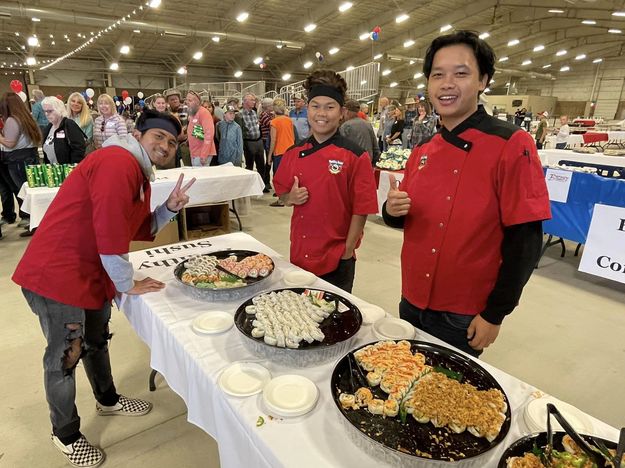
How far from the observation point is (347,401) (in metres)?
0.89

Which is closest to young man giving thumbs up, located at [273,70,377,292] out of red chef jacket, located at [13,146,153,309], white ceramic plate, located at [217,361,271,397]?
red chef jacket, located at [13,146,153,309]

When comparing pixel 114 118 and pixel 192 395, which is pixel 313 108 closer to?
pixel 192 395

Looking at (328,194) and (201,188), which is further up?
(328,194)

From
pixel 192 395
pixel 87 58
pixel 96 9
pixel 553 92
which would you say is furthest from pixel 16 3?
pixel 553 92

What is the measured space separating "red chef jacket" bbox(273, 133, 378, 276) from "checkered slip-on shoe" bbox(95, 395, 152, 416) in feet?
3.77

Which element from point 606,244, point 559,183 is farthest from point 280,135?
point 606,244

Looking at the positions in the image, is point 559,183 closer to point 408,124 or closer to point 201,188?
point 201,188

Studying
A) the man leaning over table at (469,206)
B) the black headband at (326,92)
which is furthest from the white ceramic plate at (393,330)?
the black headband at (326,92)

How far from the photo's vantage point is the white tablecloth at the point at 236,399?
828 mm

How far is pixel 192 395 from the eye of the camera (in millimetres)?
1163

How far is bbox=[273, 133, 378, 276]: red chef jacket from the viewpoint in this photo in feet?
5.68

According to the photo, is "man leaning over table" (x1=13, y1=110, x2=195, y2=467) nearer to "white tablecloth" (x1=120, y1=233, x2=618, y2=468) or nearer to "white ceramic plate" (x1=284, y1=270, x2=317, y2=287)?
"white tablecloth" (x1=120, y1=233, x2=618, y2=468)

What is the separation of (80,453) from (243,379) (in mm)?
1169

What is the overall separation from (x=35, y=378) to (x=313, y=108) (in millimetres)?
2241
